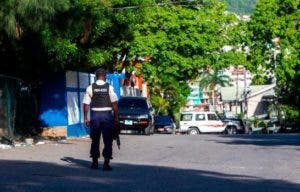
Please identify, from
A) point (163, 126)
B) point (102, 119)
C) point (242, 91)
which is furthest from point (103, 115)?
point (242, 91)

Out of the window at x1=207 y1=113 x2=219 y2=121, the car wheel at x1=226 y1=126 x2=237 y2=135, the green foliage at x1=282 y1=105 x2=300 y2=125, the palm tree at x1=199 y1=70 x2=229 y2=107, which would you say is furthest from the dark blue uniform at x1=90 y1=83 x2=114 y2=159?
the palm tree at x1=199 y1=70 x2=229 y2=107

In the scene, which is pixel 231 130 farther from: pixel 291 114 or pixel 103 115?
pixel 103 115

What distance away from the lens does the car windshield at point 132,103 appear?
37625mm

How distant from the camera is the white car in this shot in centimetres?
5272

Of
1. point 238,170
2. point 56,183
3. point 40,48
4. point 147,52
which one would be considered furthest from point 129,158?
point 147,52

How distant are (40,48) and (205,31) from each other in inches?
1241

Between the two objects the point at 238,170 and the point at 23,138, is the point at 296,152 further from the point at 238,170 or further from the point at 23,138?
the point at 23,138

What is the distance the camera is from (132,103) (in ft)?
124

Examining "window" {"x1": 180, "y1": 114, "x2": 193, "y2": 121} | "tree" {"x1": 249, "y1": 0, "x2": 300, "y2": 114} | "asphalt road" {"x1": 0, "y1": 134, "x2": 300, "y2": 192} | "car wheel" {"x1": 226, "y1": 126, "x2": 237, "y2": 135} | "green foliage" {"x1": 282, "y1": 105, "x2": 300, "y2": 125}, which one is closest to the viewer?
"asphalt road" {"x1": 0, "y1": 134, "x2": 300, "y2": 192}

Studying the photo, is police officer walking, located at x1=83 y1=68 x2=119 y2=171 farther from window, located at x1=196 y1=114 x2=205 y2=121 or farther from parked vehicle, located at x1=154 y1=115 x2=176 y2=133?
parked vehicle, located at x1=154 y1=115 x2=176 y2=133

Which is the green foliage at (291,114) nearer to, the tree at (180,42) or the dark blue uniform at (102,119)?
the tree at (180,42)

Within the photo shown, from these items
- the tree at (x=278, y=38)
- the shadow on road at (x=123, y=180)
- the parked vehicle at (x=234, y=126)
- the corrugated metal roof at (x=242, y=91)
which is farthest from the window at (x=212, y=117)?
the corrugated metal roof at (x=242, y=91)

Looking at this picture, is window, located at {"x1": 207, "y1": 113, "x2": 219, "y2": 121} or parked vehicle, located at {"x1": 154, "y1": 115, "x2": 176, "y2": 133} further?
parked vehicle, located at {"x1": 154, "y1": 115, "x2": 176, "y2": 133}

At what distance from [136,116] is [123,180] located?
24.1m
